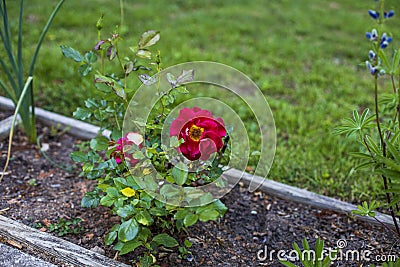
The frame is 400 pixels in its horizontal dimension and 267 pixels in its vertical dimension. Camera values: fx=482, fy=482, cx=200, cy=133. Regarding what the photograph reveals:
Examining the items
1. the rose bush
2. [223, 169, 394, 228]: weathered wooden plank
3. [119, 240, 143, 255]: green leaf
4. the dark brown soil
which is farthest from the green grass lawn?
[119, 240, 143, 255]: green leaf

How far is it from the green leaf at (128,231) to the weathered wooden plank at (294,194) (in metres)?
0.76

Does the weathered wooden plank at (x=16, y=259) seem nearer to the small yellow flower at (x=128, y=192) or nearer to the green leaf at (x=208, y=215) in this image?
the small yellow flower at (x=128, y=192)

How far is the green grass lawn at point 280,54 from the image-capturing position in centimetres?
266

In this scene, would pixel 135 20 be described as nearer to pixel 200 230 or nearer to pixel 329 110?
pixel 329 110

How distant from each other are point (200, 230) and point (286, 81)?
194 centimetres

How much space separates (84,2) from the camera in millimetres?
4652

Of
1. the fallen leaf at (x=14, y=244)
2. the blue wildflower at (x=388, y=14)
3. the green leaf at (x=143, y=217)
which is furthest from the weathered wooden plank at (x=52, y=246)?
the blue wildflower at (x=388, y=14)

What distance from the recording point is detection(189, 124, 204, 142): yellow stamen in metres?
1.58

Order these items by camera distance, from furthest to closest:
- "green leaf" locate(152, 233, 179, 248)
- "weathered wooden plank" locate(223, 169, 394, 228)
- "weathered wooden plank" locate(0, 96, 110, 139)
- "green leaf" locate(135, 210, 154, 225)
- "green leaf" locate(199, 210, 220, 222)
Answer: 1. "weathered wooden plank" locate(0, 96, 110, 139)
2. "weathered wooden plank" locate(223, 169, 394, 228)
3. "green leaf" locate(152, 233, 179, 248)
4. "green leaf" locate(135, 210, 154, 225)
5. "green leaf" locate(199, 210, 220, 222)

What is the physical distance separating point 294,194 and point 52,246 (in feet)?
3.60

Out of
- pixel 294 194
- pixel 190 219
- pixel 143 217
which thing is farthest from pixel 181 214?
pixel 294 194

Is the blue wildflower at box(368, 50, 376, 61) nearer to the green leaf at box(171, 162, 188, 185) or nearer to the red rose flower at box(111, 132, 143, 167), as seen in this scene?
the green leaf at box(171, 162, 188, 185)

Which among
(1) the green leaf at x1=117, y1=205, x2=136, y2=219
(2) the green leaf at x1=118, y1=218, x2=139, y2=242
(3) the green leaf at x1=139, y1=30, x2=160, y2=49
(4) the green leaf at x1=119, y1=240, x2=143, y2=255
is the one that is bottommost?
(4) the green leaf at x1=119, y1=240, x2=143, y2=255

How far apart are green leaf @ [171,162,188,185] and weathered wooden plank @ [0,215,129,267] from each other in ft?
1.34
